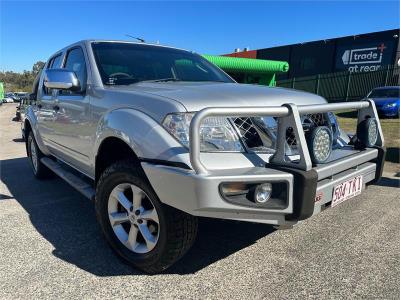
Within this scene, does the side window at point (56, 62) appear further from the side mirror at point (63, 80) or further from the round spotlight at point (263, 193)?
the round spotlight at point (263, 193)

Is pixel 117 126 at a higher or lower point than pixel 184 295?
higher

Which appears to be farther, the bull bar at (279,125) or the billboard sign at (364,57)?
the billboard sign at (364,57)

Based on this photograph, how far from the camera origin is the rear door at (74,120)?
3532 mm

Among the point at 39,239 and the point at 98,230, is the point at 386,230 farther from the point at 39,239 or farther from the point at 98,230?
the point at 39,239

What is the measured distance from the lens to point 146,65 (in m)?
3.76

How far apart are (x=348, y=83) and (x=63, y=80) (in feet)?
80.2

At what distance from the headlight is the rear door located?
47.0 inches

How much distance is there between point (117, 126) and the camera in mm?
2855

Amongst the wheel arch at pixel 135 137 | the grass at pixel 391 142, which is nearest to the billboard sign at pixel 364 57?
the grass at pixel 391 142

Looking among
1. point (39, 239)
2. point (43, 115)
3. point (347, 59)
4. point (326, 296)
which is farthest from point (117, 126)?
point (347, 59)

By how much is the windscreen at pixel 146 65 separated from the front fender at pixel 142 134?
0.61m

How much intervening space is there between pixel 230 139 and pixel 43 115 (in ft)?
10.7

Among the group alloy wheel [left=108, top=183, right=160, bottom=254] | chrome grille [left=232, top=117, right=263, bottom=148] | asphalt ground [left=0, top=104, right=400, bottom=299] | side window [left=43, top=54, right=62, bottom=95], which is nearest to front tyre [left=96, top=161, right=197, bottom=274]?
alloy wheel [left=108, top=183, right=160, bottom=254]

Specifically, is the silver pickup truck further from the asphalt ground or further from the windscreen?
A: the asphalt ground
